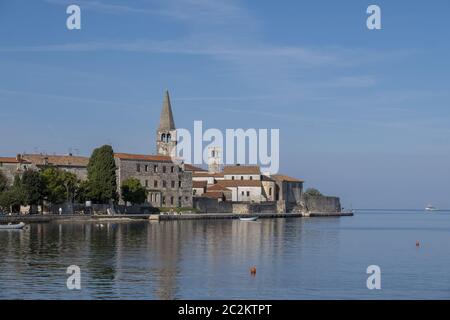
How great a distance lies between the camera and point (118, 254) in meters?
39.1

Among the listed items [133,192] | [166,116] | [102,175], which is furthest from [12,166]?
[166,116]

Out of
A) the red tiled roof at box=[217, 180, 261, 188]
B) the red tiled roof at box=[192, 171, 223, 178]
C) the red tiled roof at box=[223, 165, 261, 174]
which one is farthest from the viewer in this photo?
the red tiled roof at box=[192, 171, 223, 178]

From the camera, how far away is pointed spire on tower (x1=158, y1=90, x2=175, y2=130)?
10919 centimetres

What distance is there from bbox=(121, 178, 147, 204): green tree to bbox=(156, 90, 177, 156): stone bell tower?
878 inches

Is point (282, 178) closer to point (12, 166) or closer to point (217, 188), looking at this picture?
point (217, 188)

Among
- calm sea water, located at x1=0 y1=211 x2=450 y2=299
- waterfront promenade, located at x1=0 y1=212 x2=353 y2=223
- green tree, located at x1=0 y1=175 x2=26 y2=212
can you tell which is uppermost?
green tree, located at x1=0 y1=175 x2=26 y2=212

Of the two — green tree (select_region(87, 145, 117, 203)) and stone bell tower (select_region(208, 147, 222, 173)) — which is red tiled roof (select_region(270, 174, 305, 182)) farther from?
green tree (select_region(87, 145, 117, 203))

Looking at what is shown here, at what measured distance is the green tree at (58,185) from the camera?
7599 centimetres

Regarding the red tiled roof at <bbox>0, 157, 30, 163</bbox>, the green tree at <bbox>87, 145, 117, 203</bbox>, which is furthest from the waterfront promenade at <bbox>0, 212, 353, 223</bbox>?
the red tiled roof at <bbox>0, 157, 30, 163</bbox>

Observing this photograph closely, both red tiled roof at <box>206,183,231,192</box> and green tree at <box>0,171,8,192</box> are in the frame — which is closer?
green tree at <box>0,171,8,192</box>

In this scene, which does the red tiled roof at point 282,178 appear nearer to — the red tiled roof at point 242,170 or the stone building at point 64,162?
the red tiled roof at point 242,170

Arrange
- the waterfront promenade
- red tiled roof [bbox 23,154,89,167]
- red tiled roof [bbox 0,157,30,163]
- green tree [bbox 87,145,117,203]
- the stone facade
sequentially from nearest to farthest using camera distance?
the waterfront promenade < green tree [bbox 87,145,117,203] < red tiled roof [bbox 0,157,30,163] < red tiled roof [bbox 23,154,89,167] < the stone facade

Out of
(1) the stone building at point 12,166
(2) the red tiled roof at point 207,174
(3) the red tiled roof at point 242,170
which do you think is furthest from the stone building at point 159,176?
(3) the red tiled roof at point 242,170

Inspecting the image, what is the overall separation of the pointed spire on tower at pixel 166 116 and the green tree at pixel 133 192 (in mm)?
22866
